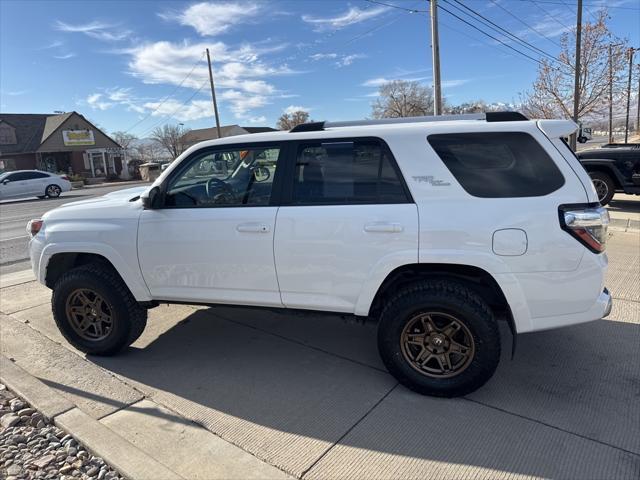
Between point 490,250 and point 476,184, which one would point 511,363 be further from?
point 476,184

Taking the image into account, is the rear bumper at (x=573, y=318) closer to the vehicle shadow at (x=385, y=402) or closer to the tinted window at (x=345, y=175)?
the vehicle shadow at (x=385, y=402)

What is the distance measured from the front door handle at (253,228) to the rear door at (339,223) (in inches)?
3.6

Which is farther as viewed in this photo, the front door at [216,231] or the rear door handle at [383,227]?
the front door at [216,231]

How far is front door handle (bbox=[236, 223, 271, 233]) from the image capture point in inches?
126

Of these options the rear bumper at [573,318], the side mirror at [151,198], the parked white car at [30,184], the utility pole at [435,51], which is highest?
the utility pole at [435,51]

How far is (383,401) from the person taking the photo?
9.99 ft

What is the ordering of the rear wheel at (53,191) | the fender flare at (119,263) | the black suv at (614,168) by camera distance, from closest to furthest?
the fender flare at (119,263), the black suv at (614,168), the rear wheel at (53,191)

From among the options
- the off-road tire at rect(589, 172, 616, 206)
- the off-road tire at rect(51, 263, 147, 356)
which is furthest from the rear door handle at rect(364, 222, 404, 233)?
the off-road tire at rect(589, 172, 616, 206)

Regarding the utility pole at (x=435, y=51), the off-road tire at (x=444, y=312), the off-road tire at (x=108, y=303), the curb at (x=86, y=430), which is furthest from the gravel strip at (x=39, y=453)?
the utility pole at (x=435, y=51)

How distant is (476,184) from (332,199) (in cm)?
94

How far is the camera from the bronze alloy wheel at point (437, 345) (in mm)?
2973

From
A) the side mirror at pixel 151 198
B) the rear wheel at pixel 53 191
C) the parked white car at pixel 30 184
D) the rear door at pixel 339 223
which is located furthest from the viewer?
the rear wheel at pixel 53 191

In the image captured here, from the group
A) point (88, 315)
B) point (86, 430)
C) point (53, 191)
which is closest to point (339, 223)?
point (86, 430)

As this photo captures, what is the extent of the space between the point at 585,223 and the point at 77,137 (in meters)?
47.0
